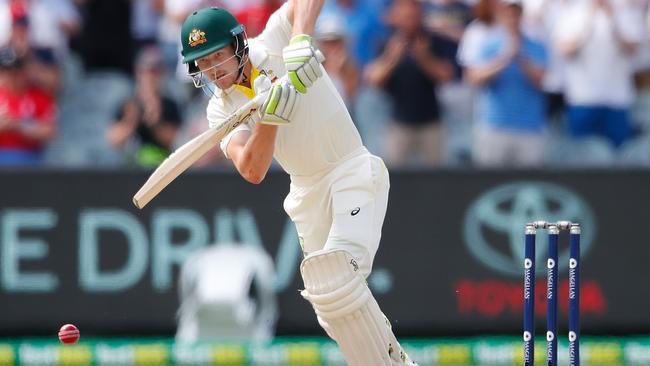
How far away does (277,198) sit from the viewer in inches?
294

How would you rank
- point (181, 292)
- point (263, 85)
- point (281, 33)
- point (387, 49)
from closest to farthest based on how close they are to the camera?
point (263, 85), point (281, 33), point (181, 292), point (387, 49)

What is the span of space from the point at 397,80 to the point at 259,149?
3.81m

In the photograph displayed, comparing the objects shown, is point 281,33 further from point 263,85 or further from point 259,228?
point 259,228

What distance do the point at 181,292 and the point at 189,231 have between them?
35 cm

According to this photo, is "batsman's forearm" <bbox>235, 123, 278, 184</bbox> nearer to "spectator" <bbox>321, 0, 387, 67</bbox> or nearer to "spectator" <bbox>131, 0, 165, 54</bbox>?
"spectator" <bbox>321, 0, 387, 67</bbox>

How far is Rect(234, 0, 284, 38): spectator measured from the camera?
809cm

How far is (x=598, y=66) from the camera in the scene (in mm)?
8227

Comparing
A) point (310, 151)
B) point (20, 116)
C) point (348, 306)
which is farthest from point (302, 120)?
point (20, 116)

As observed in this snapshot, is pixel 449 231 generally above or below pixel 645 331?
above

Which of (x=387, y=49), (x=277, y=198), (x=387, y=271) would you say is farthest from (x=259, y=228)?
(x=387, y=49)

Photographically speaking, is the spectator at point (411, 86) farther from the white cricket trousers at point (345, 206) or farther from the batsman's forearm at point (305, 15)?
the batsman's forearm at point (305, 15)

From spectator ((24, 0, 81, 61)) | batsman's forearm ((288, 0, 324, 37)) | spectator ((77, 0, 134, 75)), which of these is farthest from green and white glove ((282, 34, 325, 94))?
spectator ((77, 0, 134, 75))

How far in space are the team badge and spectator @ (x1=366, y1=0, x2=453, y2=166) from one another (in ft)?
12.4

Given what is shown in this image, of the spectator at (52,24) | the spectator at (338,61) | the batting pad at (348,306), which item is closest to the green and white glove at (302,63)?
the batting pad at (348,306)
